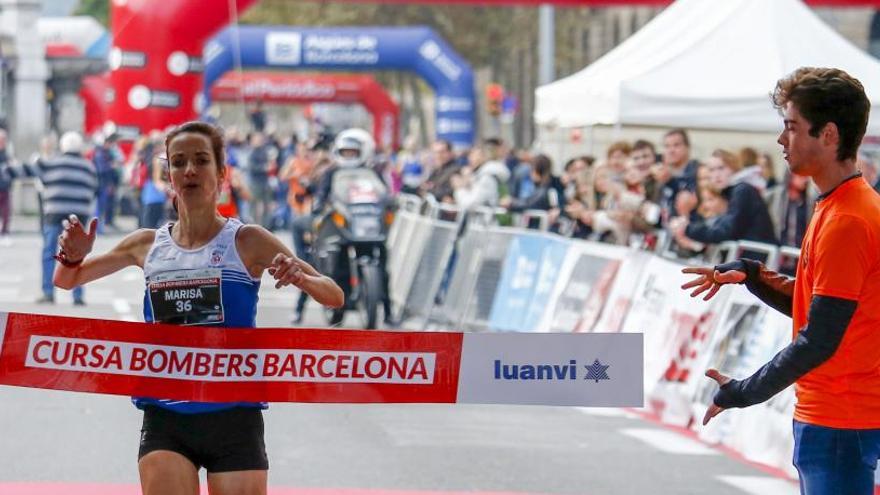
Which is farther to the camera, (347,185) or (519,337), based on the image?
(347,185)

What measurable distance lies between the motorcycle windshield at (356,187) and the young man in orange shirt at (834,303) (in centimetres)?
1293

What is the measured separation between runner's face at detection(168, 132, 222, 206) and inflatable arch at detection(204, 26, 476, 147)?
116 ft

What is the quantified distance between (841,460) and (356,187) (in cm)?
1311

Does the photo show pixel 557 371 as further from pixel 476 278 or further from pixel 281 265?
pixel 476 278

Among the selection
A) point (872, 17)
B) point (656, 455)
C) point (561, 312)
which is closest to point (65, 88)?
point (872, 17)

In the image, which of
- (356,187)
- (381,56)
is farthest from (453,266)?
(381,56)

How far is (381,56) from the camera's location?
1698 inches

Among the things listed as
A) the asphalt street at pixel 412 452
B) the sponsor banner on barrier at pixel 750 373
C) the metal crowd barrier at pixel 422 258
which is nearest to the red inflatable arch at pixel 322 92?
the metal crowd barrier at pixel 422 258

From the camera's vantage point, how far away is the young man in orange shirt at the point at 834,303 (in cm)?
481

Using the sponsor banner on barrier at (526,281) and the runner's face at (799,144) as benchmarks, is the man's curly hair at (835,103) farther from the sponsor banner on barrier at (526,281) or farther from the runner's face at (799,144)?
the sponsor banner on barrier at (526,281)

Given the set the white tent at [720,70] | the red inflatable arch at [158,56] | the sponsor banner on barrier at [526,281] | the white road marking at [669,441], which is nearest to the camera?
the white road marking at [669,441]

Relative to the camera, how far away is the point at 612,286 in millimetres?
14312

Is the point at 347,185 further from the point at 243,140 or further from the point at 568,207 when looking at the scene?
the point at 243,140

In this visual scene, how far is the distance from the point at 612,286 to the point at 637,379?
8.34m
